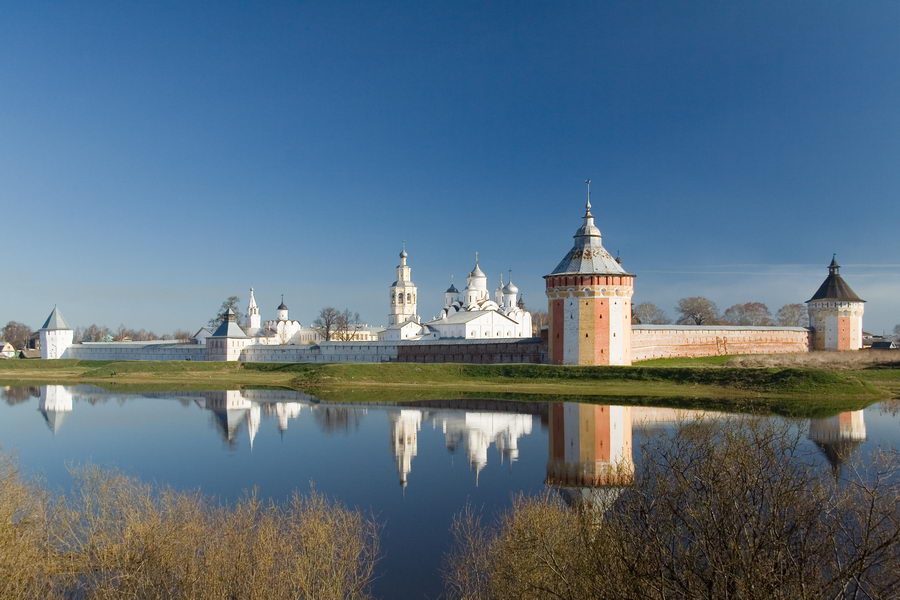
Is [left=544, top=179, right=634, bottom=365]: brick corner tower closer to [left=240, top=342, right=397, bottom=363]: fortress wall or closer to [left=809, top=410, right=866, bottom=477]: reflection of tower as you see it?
[left=809, top=410, right=866, bottom=477]: reflection of tower

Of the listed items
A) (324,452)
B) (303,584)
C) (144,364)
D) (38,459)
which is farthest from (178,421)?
(144,364)

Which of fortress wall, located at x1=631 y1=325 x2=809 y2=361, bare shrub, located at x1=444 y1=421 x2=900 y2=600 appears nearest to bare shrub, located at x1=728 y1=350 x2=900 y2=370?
fortress wall, located at x1=631 y1=325 x2=809 y2=361

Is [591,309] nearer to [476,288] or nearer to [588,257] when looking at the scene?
[588,257]

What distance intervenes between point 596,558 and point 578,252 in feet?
86.6

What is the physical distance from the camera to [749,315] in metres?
63.2

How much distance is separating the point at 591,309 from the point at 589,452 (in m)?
15.6

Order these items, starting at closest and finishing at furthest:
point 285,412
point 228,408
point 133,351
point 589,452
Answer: point 589,452
point 285,412
point 228,408
point 133,351

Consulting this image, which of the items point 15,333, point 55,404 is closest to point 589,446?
point 55,404

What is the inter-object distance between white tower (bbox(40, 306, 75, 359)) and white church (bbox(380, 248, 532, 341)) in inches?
879

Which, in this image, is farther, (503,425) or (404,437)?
(503,425)

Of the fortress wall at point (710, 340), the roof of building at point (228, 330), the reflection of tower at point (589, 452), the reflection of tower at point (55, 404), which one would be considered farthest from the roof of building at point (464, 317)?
the reflection of tower at point (589, 452)

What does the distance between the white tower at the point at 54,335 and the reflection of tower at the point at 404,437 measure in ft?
125

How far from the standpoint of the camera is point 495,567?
6848 mm

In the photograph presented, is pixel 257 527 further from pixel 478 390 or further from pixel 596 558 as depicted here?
pixel 478 390
